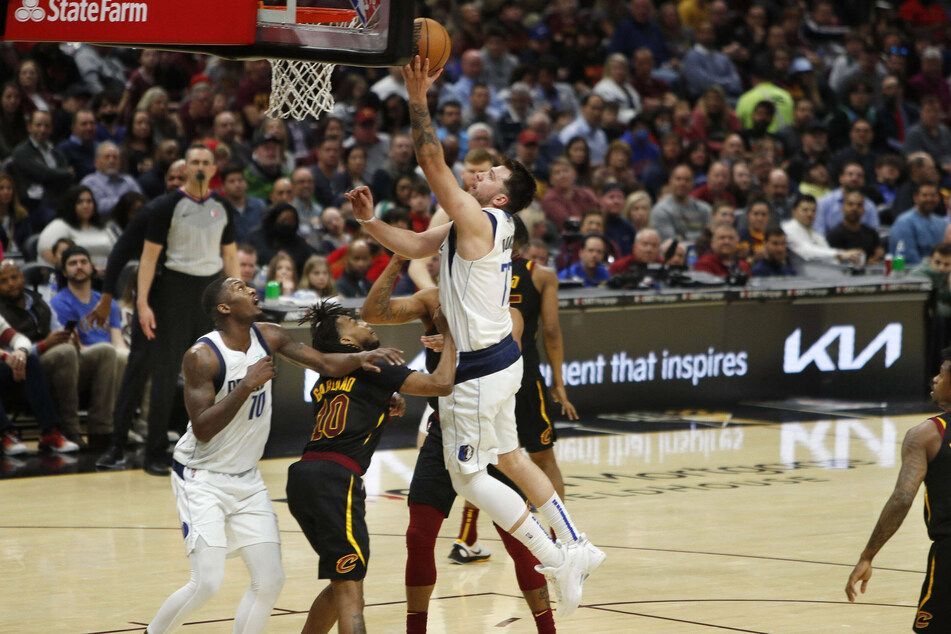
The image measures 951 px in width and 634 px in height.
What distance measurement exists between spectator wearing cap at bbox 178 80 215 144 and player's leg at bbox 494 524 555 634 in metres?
9.91

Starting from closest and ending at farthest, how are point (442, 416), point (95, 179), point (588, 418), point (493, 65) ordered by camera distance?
point (442, 416) → point (588, 418) → point (95, 179) → point (493, 65)

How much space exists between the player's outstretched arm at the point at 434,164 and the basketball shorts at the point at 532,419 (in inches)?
→ 74.5

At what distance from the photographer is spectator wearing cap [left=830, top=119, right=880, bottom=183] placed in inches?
713

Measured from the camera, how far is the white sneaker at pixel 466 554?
7.54 m

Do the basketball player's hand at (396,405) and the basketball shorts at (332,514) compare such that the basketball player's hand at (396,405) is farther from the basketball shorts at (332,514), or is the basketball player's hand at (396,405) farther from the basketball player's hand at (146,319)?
the basketball player's hand at (146,319)

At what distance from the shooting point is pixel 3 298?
10539mm

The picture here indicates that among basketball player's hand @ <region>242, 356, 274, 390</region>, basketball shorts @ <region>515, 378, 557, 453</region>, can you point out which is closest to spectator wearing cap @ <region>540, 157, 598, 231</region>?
basketball shorts @ <region>515, 378, 557, 453</region>

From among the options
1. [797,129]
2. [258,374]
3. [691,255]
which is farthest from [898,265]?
[258,374]

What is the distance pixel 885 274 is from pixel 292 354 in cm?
938

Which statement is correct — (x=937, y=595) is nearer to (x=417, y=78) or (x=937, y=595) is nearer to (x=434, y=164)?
(x=434, y=164)

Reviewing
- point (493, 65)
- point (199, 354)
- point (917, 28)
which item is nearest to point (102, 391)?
point (199, 354)

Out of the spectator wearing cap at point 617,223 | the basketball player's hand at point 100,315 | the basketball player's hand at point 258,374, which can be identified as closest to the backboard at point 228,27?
the basketball player's hand at point 258,374

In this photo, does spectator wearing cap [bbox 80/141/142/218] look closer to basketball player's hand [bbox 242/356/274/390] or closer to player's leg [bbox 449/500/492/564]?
player's leg [bbox 449/500/492/564]

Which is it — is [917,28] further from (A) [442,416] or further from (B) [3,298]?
(A) [442,416]
